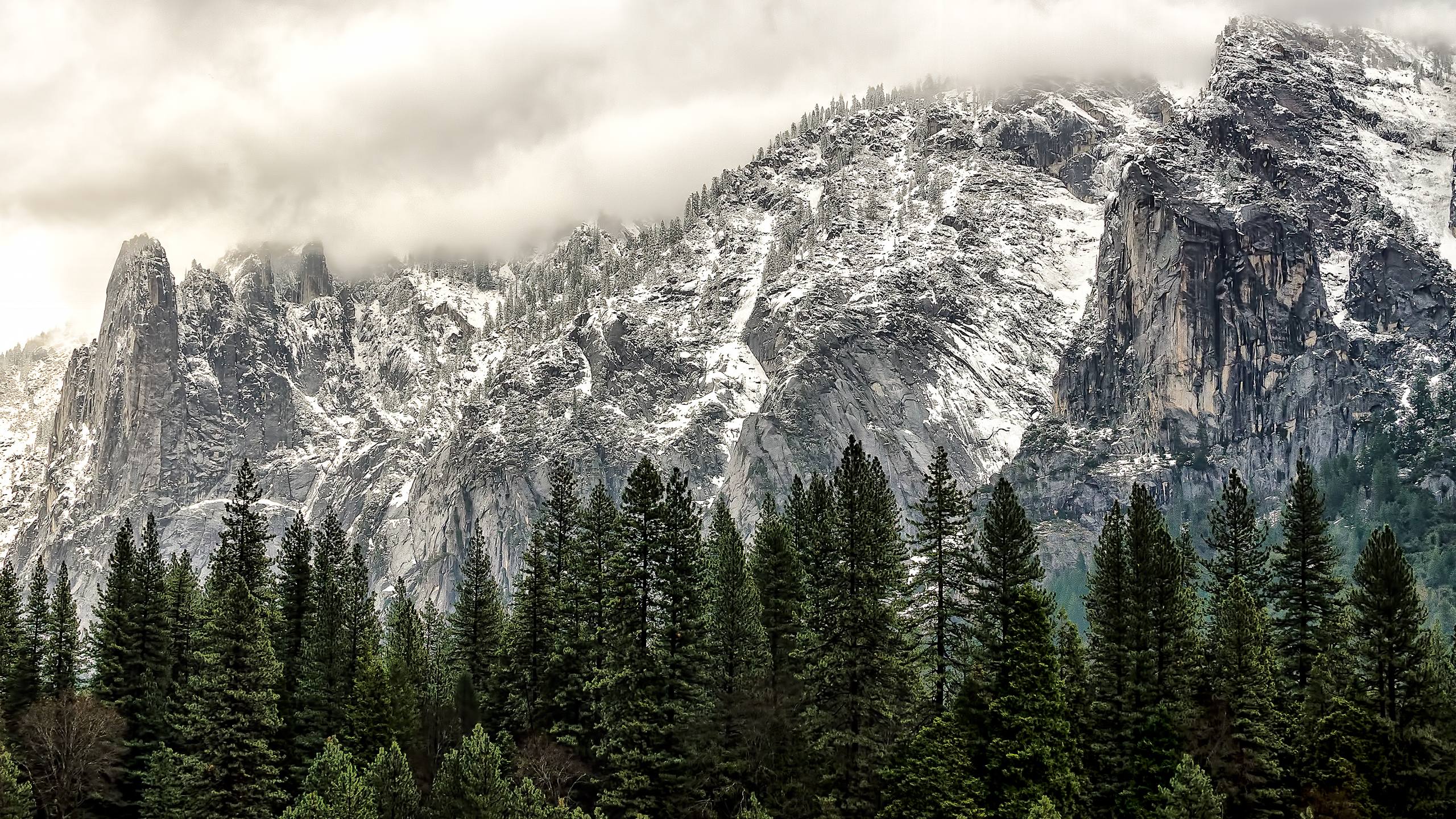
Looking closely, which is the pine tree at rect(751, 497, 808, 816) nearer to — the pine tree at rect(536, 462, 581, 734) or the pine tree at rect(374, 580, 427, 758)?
the pine tree at rect(536, 462, 581, 734)

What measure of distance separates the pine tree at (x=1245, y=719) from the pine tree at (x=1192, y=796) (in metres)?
4.44

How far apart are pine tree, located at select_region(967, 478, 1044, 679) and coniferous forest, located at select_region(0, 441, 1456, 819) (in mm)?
199

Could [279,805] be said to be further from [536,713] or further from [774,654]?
[774,654]

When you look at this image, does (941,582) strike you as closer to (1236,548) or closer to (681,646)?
(681,646)

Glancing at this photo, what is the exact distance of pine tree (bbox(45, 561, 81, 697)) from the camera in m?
90.1

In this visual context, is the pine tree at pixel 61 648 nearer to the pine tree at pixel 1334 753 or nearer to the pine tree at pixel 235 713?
the pine tree at pixel 235 713

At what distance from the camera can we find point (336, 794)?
222 feet

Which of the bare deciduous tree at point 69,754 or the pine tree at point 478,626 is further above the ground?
the pine tree at point 478,626

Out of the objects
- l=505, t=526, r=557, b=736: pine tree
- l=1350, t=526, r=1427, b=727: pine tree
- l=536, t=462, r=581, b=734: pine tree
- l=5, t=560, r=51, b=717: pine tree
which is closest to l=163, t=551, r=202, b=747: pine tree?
l=5, t=560, r=51, b=717: pine tree

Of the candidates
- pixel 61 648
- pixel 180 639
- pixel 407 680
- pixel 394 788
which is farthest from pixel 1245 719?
pixel 61 648

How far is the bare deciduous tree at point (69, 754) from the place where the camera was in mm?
76938

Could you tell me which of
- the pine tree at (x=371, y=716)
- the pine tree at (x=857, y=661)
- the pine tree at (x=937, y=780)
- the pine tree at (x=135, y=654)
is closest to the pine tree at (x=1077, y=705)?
the pine tree at (x=937, y=780)

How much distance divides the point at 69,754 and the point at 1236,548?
72.2 m

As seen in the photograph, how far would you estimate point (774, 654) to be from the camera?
7531cm
